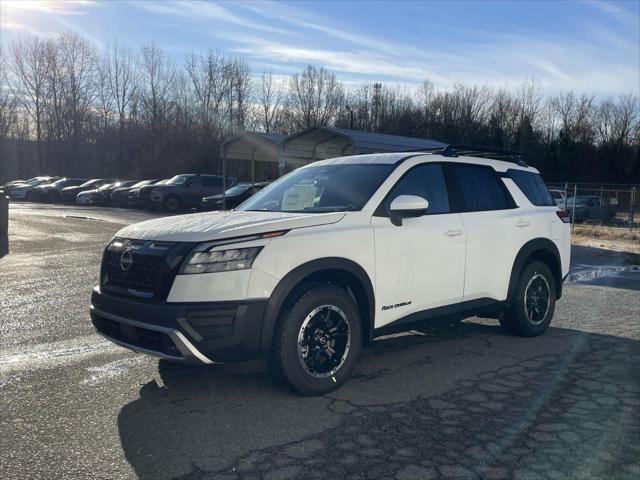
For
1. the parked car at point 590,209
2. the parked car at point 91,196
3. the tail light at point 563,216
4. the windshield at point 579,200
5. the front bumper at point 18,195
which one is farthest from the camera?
the front bumper at point 18,195

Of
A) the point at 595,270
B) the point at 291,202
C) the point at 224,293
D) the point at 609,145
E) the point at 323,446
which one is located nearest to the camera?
the point at 323,446

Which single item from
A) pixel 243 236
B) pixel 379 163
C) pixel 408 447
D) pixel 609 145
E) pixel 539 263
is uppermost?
pixel 609 145

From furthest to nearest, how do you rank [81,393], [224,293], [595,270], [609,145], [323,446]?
1. [609,145]
2. [595,270]
3. [81,393]
4. [224,293]
5. [323,446]

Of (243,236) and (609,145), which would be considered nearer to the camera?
(243,236)

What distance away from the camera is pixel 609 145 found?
205 feet

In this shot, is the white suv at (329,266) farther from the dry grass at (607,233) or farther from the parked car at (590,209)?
the parked car at (590,209)

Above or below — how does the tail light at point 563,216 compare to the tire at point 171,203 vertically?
above

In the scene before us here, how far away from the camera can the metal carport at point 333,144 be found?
20.7 m

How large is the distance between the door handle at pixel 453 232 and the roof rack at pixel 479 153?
0.81m

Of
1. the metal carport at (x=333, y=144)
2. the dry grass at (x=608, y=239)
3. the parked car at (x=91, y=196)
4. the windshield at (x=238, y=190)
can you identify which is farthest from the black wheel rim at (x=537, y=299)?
the parked car at (x=91, y=196)

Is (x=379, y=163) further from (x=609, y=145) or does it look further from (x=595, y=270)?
(x=609, y=145)

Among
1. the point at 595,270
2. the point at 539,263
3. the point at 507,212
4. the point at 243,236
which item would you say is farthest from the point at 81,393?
the point at 595,270

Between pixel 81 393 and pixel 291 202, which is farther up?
pixel 291 202

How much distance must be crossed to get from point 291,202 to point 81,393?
2.36m
